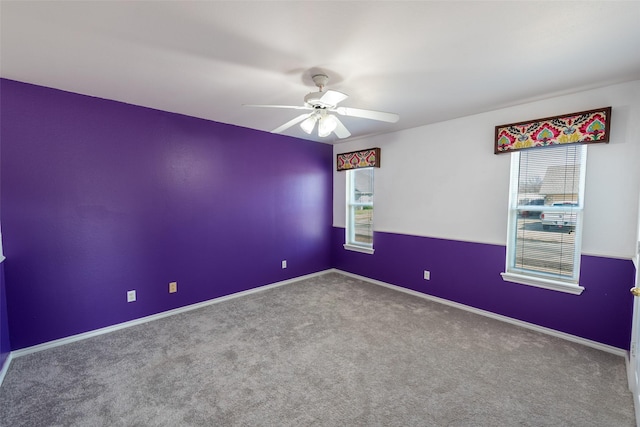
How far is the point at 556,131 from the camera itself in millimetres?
2570

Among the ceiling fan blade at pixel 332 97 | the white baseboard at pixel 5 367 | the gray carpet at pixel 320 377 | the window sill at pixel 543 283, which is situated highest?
the ceiling fan blade at pixel 332 97

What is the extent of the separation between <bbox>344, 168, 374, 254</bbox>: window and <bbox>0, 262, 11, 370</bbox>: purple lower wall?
3.92 m

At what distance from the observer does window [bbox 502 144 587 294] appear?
2584mm

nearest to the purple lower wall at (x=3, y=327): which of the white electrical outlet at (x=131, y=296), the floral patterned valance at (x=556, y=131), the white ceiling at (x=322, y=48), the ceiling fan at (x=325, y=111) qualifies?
the white electrical outlet at (x=131, y=296)

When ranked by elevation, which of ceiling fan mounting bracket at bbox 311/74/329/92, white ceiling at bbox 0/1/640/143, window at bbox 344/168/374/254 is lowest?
window at bbox 344/168/374/254

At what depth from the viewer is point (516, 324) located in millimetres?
2898


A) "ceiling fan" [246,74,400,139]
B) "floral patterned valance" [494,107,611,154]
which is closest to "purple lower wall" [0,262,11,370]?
"ceiling fan" [246,74,400,139]

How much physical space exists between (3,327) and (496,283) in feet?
15.2

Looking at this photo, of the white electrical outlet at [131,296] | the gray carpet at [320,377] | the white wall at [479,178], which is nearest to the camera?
the gray carpet at [320,377]

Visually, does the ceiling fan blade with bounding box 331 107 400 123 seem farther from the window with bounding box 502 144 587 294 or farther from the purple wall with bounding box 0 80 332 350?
the purple wall with bounding box 0 80 332 350

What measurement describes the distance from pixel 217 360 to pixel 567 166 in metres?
3.67

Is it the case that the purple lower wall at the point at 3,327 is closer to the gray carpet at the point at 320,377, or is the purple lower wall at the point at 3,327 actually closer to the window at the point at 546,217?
the gray carpet at the point at 320,377

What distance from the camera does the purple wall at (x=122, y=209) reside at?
7.81 feet

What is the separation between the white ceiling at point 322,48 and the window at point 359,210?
192cm
